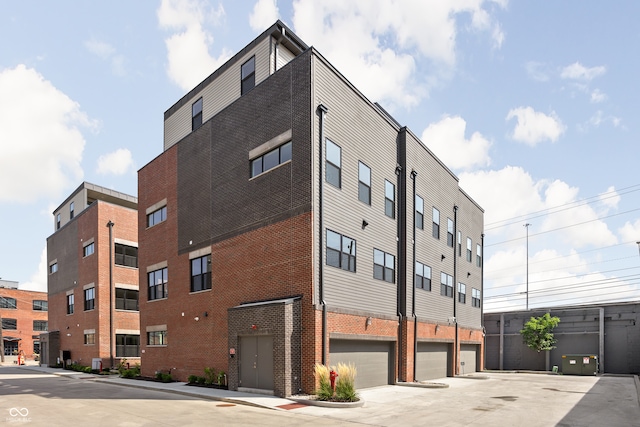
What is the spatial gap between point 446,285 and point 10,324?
6915 centimetres

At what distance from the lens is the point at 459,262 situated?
110ft

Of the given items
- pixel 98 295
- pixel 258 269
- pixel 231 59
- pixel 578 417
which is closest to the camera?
pixel 578 417

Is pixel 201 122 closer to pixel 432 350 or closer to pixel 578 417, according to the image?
pixel 432 350

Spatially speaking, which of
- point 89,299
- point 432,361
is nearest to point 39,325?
point 89,299

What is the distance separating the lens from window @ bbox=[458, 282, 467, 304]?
33.2 m

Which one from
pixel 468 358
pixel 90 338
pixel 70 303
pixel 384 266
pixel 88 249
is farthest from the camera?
pixel 70 303

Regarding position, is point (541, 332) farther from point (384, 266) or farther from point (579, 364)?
point (384, 266)

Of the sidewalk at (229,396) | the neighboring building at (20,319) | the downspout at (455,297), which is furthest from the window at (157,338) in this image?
the neighboring building at (20,319)

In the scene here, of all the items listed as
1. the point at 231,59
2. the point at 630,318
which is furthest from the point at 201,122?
the point at 630,318

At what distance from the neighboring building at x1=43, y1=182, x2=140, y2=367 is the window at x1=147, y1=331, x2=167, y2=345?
28.7 ft

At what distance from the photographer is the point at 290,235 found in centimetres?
1902

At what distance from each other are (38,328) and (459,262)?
69.7 metres

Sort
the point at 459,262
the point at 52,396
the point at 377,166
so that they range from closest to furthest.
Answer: the point at 52,396
the point at 377,166
the point at 459,262

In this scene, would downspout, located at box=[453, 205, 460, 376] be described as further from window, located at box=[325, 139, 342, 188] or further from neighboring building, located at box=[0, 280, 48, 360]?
neighboring building, located at box=[0, 280, 48, 360]
